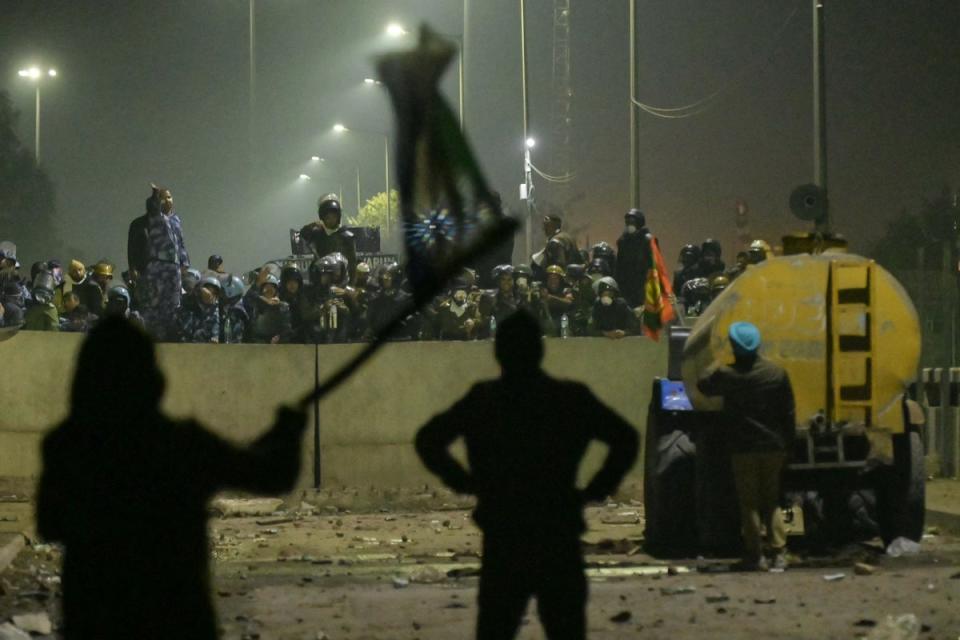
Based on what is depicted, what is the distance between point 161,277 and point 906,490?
982cm

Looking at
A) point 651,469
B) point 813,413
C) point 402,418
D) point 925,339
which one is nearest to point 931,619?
point 813,413

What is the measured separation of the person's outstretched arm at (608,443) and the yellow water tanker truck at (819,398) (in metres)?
6.65

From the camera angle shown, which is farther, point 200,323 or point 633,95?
point 633,95

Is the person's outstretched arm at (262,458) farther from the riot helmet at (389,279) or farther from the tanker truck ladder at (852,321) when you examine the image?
the riot helmet at (389,279)

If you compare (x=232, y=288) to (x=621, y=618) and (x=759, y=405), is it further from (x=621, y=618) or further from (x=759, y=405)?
(x=621, y=618)

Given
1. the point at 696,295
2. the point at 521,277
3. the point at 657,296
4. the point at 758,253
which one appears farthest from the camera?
the point at 521,277

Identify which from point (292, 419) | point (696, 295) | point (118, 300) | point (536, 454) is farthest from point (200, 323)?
point (292, 419)

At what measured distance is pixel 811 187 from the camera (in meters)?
15.8

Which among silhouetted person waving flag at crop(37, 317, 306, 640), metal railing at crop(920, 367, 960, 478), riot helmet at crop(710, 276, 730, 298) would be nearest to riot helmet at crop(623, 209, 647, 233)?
riot helmet at crop(710, 276, 730, 298)

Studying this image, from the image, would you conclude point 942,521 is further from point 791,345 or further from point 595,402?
point 595,402

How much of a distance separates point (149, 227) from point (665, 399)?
8.73m

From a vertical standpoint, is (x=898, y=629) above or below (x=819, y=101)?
below

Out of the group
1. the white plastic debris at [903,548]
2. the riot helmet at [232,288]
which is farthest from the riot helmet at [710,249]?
the white plastic debris at [903,548]

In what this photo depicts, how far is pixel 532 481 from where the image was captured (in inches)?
230
